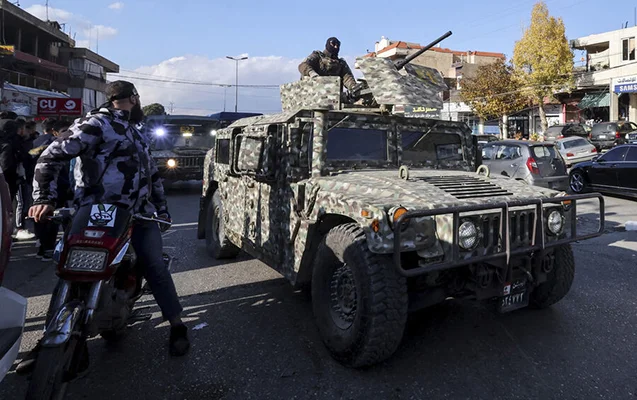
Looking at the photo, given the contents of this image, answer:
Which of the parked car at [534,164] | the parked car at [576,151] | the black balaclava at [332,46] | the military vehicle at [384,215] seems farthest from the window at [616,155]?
the black balaclava at [332,46]

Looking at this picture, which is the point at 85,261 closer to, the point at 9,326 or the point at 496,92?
the point at 9,326

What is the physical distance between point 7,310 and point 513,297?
2.99 m

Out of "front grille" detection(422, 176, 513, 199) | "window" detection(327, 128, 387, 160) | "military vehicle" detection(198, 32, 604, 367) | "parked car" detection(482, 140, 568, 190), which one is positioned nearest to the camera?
"military vehicle" detection(198, 32, 604, 367)

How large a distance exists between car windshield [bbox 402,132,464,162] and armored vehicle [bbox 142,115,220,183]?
344 inches

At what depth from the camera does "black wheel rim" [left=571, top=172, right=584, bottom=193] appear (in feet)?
40.5

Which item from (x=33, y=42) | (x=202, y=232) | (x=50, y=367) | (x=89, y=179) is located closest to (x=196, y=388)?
(x=50, y=367)

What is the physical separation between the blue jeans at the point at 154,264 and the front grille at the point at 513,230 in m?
2.15

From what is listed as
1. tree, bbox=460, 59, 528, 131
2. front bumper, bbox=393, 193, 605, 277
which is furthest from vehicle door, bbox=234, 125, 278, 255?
tree, bbox=460, 59, 528, 131

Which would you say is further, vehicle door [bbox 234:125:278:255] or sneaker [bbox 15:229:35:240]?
sneaker [bbox 15:229:35:240]

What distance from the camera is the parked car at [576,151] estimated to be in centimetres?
1630

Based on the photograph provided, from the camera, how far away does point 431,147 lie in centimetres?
457

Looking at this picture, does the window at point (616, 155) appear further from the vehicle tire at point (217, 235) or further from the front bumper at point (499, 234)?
the vehicle tire at point (217, 235)

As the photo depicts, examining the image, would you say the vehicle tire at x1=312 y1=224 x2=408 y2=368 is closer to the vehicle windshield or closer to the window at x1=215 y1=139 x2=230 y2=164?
the window at x1=215 y1=139 x2=230 y2=164

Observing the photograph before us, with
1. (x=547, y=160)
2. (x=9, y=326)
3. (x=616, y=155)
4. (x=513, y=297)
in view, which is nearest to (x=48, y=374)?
(x=9, y=326)
